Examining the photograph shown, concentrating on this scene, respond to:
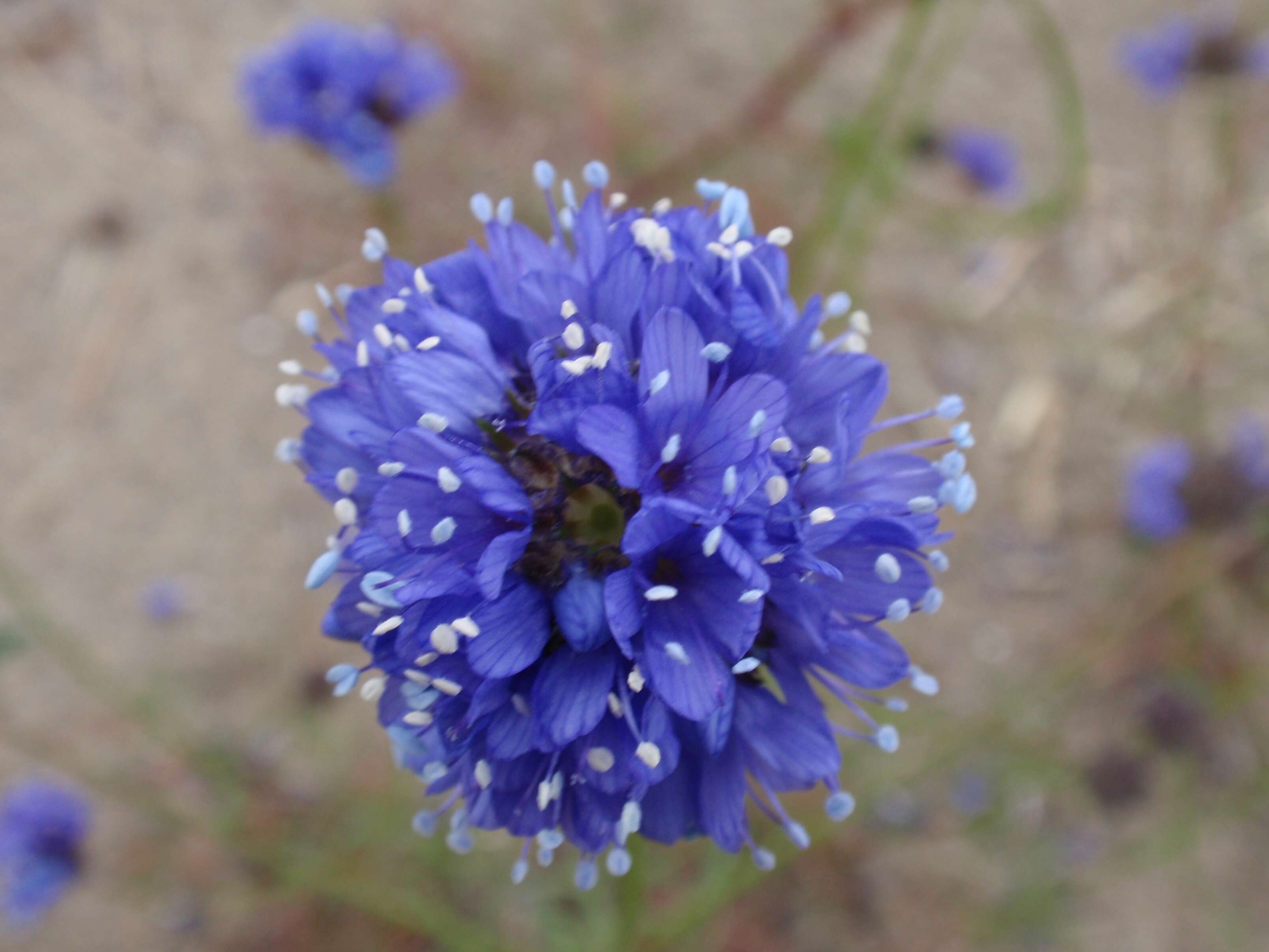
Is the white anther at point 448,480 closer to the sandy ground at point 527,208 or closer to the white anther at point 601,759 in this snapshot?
the white anther at point 601,759

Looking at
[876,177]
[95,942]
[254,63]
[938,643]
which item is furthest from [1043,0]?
[95,942]

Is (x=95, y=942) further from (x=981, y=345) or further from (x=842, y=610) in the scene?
(x=981, y=345)

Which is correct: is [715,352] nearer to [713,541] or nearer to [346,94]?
[713,541]

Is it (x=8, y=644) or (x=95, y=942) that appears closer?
(x=8, y=644)

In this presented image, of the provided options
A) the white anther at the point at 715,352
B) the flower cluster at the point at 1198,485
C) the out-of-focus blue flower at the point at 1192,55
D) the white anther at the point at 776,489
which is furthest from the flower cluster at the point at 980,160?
the white anther at the point at 776,489

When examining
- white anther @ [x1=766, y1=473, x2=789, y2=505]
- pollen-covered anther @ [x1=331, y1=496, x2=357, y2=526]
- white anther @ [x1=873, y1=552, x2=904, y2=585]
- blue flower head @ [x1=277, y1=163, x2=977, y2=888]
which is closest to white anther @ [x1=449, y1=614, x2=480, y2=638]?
blue flower head @ [x1=277, y1=163, x2=977, y2=888]

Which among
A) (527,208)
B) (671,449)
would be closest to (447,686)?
(671,449)
